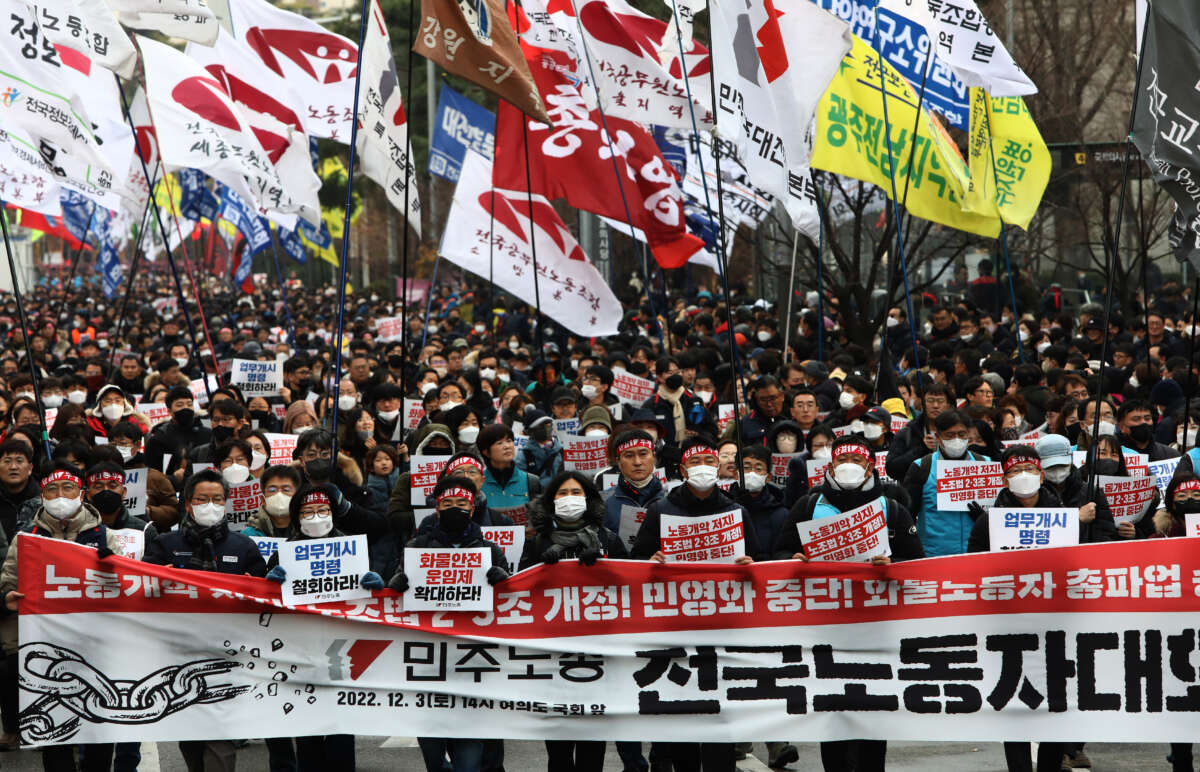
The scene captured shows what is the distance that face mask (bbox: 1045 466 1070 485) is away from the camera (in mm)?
7867

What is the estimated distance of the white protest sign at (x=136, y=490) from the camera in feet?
30.3

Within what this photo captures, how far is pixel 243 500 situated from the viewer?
8984 mm

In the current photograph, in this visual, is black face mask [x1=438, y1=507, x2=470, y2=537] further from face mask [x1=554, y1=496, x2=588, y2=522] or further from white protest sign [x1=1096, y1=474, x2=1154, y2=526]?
white protest sign [x1=1096, y1=474, x2=1154, y2=526]

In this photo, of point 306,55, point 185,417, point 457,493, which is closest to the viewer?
point 457,493

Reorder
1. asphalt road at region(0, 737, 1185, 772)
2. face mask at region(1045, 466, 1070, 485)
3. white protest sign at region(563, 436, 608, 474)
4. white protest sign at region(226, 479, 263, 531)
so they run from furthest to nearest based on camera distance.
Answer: white protest sign at region(563, 436, 608, 474)
white protest sign at region(226, 479, 263, 531)
asphalt road at region(0, 737, 1185, 772)
face mask at region(1045, 466, 1070, 485)

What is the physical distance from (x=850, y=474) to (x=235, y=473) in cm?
347

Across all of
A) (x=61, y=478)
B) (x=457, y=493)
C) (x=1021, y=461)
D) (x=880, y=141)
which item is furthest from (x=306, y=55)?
(x=1021, y=461)

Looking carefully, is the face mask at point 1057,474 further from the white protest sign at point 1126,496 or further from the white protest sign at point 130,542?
the white protest sign at point 130,542

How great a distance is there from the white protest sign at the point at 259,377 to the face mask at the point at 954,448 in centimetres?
732

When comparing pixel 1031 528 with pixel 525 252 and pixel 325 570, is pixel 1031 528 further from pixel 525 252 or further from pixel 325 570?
pixel 525 252

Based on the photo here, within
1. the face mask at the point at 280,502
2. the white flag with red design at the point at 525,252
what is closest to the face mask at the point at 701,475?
the face mask at the point at 280,502

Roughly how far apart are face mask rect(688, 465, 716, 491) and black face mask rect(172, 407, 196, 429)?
209 inches

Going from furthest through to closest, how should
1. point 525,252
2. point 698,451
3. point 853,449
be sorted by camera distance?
1. point 525,252
2. point 853,449
3. point 698,451

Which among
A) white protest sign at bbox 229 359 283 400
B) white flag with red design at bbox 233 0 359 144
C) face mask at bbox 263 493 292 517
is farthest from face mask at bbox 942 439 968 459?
white flag with red design at bbox 233 0 359 144
